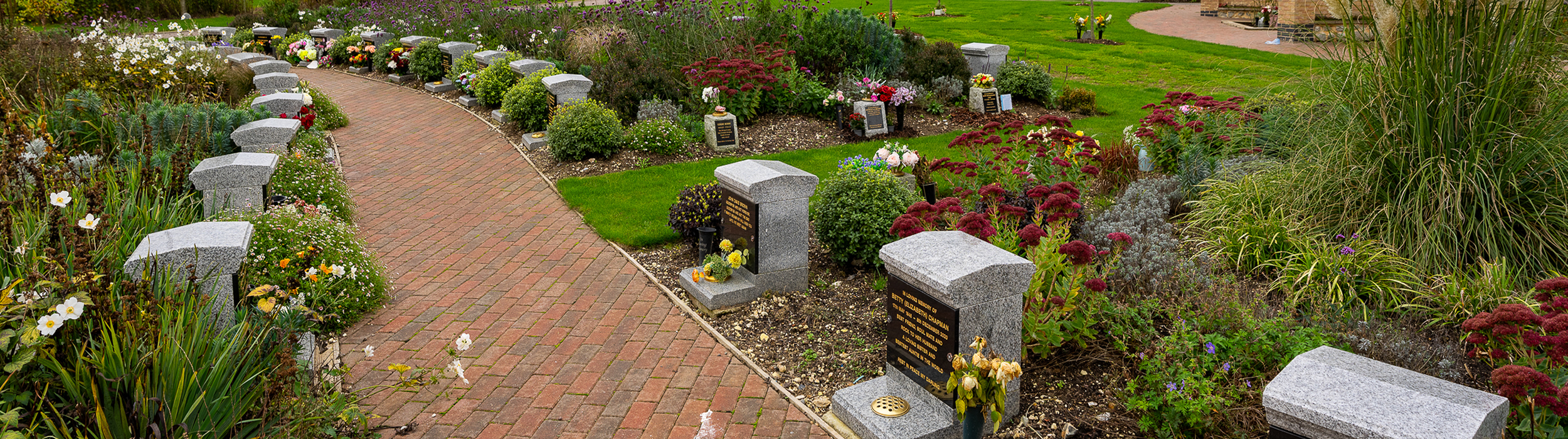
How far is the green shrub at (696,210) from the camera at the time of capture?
732cm

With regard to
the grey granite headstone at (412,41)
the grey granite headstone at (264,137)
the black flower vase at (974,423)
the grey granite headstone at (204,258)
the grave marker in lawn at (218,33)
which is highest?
the grave marker in lawn at (218,33)

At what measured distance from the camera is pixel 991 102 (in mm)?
13328

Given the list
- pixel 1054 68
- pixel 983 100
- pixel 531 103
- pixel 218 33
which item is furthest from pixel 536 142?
pixel 218 33

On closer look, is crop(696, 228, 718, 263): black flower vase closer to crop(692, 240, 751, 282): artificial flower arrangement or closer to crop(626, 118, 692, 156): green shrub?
crop(692, 240, 751, 282): artificial flower arrangement

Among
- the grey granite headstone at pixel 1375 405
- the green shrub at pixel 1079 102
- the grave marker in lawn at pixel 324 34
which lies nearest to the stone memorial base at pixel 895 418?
the grey granite headstone at pixel 1375 405

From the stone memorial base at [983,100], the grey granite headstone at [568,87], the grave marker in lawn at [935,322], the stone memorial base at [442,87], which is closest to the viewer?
the grave marker in lawn at [935,322]

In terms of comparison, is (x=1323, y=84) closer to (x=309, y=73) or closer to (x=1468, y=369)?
(x=1468, y=369)

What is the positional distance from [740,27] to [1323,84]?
862 cm

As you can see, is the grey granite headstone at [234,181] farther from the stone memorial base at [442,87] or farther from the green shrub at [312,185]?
the stone memorial base at [442,87]

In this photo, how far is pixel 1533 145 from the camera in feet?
17.9

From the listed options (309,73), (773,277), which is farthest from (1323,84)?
(309,73)

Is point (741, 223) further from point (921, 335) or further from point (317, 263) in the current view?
point (317, 263)

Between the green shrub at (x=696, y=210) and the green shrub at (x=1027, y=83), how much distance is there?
297 inches

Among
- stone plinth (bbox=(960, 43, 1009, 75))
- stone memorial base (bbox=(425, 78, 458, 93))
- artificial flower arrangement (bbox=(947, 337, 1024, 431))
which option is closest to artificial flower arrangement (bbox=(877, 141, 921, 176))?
artificial flower arrangement (bbox=(947, 337, 1024, 431))
